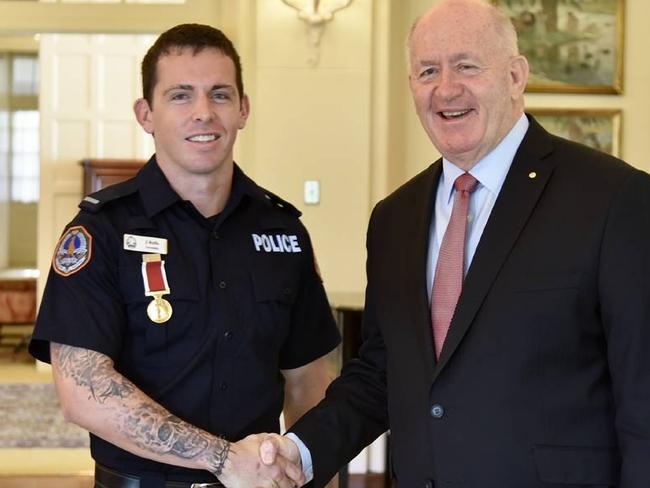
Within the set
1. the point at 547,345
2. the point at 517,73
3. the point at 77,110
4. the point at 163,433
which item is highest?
the point at 77,110

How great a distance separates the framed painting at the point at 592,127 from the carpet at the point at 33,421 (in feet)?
10.3

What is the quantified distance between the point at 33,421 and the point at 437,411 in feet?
15.4

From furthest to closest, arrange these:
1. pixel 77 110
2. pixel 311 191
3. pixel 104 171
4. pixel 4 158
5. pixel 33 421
A: pixel 4 158 < pixel 77 110 < pixel 104 171 < pixel 33 421 < pixel 311 191

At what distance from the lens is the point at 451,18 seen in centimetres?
198

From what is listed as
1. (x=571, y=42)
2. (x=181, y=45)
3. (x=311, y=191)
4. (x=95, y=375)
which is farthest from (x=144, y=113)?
(x=571, y=42)

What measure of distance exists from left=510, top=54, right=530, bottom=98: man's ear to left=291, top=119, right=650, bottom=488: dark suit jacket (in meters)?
0.10

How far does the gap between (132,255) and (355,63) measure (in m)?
3.41

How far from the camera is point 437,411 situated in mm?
1888

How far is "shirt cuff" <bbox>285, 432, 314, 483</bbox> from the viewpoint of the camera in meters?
2.29

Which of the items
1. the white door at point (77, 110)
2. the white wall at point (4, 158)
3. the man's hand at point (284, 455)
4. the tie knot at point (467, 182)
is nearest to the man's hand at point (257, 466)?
the man's hand at point (284, 455)

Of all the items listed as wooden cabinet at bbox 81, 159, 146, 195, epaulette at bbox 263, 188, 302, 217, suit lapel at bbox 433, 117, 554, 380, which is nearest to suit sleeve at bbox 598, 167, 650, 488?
suit lapel at bbox 433, 117, 554, 380

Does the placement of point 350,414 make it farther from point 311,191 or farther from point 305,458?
point 311,191

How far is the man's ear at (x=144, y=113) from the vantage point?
2.25 metres

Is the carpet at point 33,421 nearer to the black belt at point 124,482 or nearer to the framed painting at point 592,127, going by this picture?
the framed painting at point 592,127
